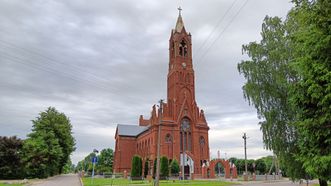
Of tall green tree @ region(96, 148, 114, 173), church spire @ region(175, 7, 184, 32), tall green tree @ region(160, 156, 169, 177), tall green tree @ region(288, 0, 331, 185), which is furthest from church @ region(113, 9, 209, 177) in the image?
tall green tree @ region(288, 0, 331, 185)

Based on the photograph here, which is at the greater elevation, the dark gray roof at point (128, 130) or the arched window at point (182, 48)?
the arched window at point (182, 48)

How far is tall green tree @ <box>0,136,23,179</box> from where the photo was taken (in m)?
40.1

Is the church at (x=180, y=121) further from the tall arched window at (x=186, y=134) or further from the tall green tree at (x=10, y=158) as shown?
the tall green tree at (x=10, y=158)

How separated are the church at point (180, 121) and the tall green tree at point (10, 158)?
23115mm

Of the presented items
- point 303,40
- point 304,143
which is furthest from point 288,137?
point 303,40

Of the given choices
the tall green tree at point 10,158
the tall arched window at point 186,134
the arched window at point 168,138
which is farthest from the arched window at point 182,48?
the tall green tree at point 10,158

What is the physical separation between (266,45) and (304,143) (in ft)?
31.6

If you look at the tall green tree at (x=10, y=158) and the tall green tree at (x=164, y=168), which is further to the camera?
the tall green tree at (x=164, y=168)

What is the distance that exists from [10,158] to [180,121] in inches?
1236

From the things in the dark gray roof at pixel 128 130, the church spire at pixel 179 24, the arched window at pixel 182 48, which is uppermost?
the church spire at pixel 179 24

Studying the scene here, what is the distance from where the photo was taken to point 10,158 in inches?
1607

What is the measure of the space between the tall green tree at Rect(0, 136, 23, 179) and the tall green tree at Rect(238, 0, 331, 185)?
120ft

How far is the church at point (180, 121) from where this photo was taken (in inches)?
2226

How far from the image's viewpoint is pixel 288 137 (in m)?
17.6
